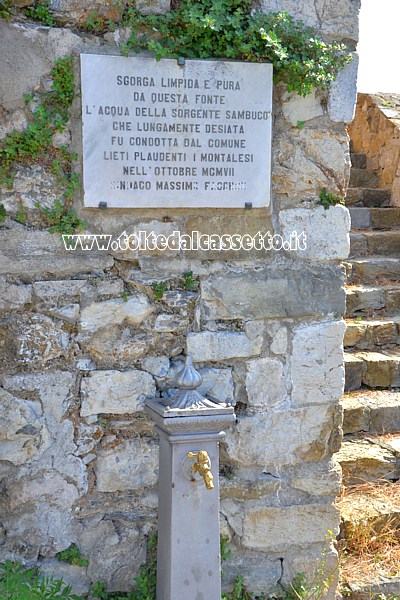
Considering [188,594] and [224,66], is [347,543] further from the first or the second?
[224,66]

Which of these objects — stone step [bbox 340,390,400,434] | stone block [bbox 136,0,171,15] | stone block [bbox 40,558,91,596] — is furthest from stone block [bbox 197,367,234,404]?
stone block [bbox 136,0,171,15]

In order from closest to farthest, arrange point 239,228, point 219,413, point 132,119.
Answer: point 219,413
point 132,119
point 239,228

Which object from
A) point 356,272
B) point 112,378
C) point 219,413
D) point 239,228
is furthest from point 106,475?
point 356,272

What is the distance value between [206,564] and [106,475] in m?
0.53

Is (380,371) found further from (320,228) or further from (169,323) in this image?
(169,323)

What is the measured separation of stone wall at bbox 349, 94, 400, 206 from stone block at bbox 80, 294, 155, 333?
3963 mm

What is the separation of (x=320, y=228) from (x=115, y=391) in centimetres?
106

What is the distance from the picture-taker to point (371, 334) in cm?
441

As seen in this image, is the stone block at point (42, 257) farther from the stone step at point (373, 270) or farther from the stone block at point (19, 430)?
the stone step at point (373, 270)

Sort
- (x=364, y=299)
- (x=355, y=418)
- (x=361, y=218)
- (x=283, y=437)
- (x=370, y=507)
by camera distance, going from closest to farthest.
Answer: (x=283, y=437) < (x=370, y=507) < (x=355, y=418) < (x=364, y=299) < (x=361, y=218)

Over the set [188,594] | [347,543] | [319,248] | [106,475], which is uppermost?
[319,248]

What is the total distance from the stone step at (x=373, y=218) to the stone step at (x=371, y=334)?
1.49 metres

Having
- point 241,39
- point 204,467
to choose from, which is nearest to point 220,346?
point 204,467

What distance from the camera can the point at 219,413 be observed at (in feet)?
7.94
